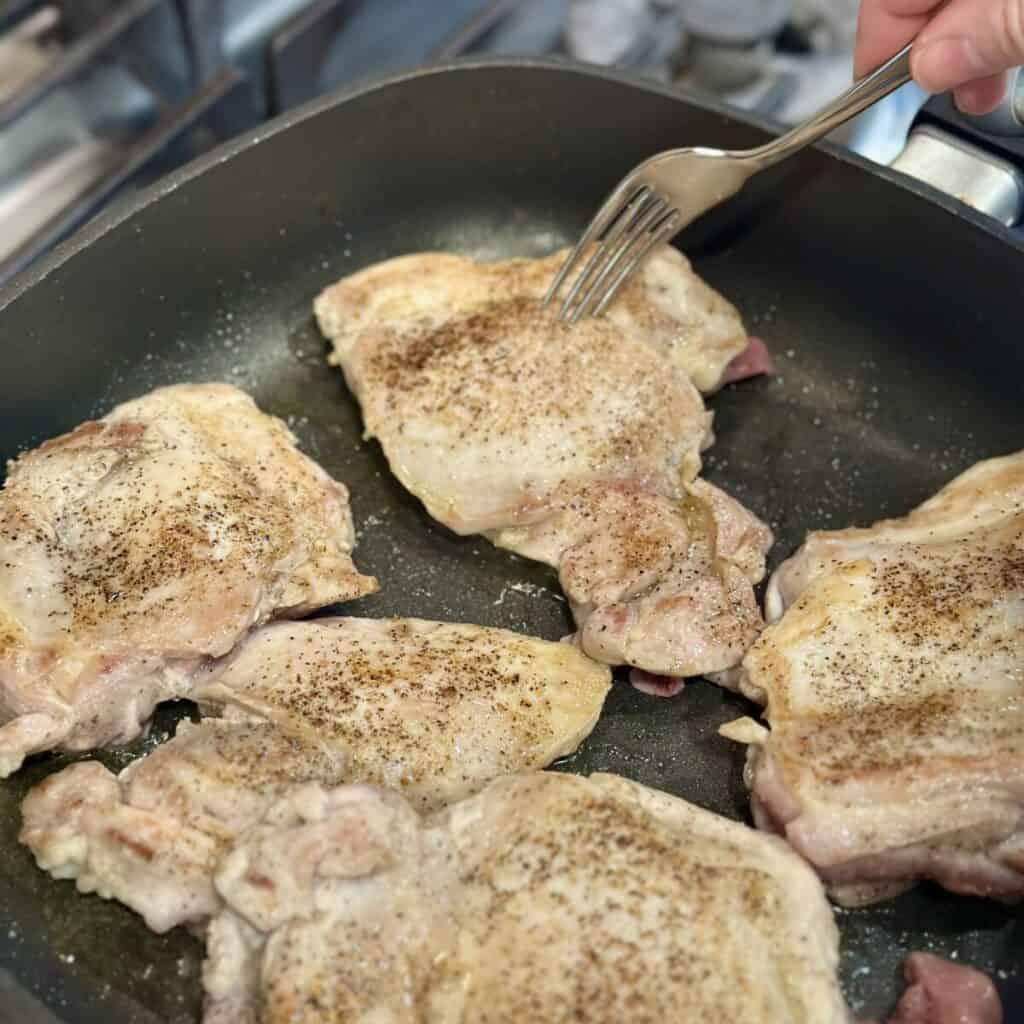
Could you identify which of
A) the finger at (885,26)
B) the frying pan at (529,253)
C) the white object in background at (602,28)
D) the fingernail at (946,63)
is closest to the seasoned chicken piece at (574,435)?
the frying pan at (529,253)

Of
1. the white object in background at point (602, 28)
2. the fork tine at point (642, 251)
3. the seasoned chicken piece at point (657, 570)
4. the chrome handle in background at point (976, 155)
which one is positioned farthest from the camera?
the white object in background at point (602, 28)

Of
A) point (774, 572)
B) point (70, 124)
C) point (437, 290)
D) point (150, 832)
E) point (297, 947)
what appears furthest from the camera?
point (70, 124)

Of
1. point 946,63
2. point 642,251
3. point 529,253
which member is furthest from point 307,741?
point 946,63

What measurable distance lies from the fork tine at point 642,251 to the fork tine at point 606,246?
0.05 metres

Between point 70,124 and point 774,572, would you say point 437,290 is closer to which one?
point 774,572

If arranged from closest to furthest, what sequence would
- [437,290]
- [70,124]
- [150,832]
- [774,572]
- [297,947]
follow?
[297,947] < [150,832] < [774,572] < [437,290] < [70,124]

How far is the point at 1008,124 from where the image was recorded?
8.25 feet

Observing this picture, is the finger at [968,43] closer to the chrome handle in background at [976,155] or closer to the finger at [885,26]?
the finger at [885,26]

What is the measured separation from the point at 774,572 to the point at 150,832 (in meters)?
1.27

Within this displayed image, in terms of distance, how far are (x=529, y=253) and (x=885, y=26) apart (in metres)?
0.99

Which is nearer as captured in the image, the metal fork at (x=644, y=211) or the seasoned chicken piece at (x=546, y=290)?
the metal fork at (x=644, y=211)

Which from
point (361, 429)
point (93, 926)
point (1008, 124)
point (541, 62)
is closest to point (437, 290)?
point (361, 429)

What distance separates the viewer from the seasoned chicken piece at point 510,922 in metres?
1.71

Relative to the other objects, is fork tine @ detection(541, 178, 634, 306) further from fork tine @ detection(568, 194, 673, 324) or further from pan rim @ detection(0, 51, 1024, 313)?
pan rim @ detection(0, 51, 1024, 313)
